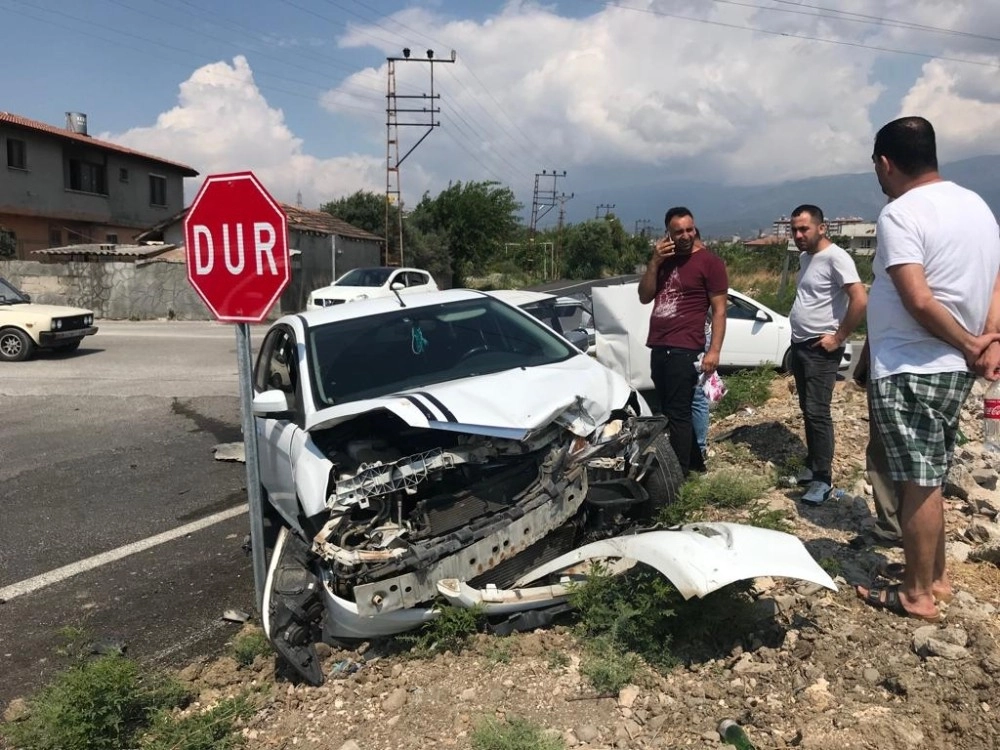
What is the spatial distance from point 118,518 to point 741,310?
8188 millimetres

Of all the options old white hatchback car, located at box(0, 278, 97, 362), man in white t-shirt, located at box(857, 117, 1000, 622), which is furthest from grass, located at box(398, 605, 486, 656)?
old white hatchback car, located at box(0, 278, 97, 362)

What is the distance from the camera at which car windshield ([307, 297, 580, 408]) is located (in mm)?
4473

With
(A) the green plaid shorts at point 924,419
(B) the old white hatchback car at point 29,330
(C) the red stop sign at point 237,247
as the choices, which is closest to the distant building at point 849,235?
(A) the green plaid shorts at point 924,419

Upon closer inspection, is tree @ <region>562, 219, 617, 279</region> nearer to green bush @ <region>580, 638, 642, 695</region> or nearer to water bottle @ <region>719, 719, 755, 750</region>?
green bush @ <region>580, 638, 642, 695</region>

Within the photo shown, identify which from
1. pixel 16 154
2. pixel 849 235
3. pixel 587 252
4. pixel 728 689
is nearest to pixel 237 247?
pixel 728 689

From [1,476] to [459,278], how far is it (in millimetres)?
43344

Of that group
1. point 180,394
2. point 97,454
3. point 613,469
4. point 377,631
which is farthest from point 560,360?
point 180,394

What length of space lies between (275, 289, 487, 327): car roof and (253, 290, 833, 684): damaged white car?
1.13ft

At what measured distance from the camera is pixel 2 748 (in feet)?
10.3

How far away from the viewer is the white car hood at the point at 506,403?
3.59m

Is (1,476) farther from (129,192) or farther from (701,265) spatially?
(129,192)

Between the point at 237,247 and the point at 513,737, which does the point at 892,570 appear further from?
the point at 237,247

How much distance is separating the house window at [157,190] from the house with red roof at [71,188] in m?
0.05

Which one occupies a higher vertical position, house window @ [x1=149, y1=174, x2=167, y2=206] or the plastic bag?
house window @ [x1=149, y1=174, x2=167, y2=206]
